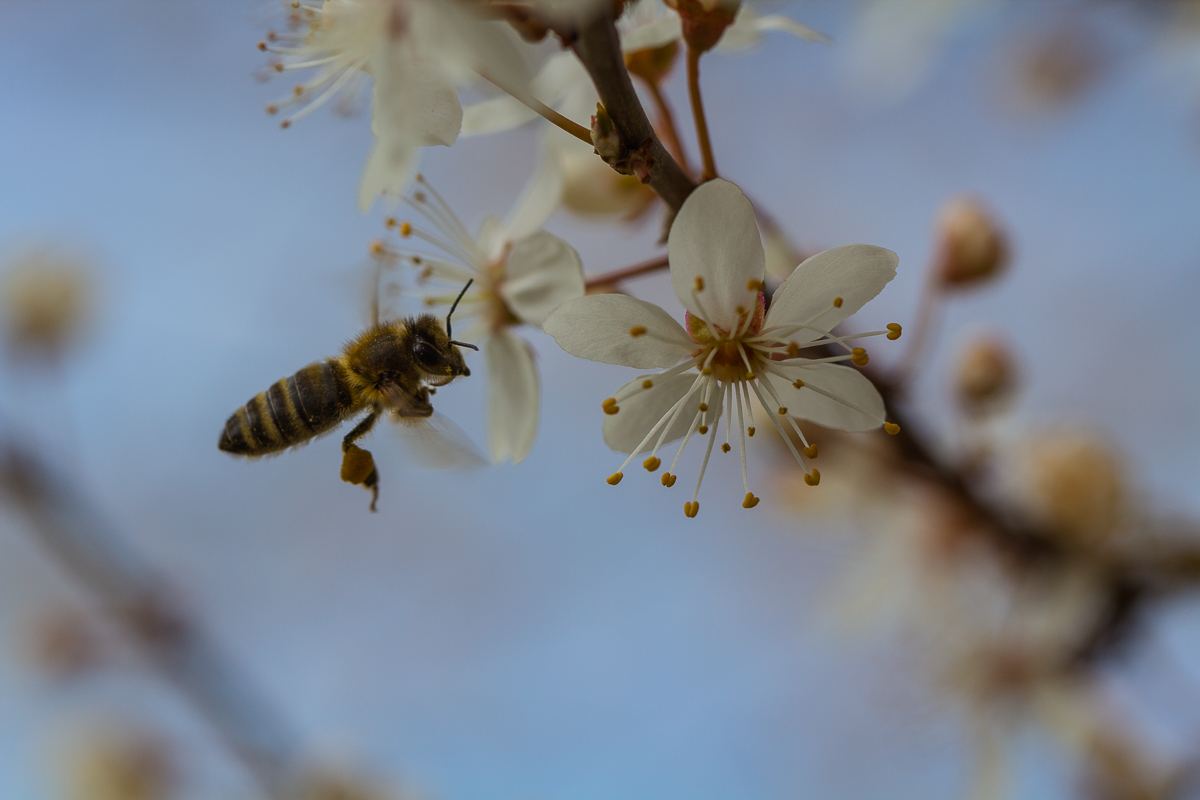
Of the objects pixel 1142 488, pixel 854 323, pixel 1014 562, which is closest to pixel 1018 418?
pixel 1142 488

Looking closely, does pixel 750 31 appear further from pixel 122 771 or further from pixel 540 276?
pixel 122 771

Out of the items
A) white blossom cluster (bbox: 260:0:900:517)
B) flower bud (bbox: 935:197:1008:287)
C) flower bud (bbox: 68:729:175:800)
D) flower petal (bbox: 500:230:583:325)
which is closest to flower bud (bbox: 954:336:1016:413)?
flower bud (bbox: 935:197:1008:287)

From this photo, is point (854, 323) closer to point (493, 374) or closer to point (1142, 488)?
point (493, 374)

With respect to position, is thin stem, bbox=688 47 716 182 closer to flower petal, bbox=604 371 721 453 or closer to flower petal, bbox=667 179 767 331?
flower petal, bbox=667 179 767 331

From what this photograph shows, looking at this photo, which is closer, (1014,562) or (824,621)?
(1014,562)

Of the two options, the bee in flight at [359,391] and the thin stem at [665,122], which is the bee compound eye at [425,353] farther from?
the thin stem at [665,122]

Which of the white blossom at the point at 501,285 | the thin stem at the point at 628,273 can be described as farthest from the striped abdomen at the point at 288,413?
the thin stem at the point at 628,273
